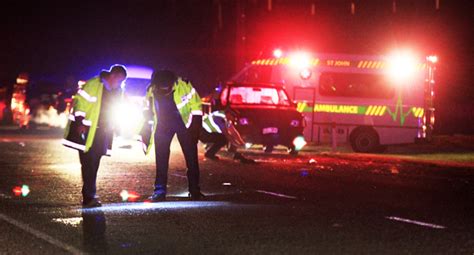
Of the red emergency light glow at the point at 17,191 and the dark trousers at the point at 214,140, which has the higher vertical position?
the dark trousers at the point at 214,140

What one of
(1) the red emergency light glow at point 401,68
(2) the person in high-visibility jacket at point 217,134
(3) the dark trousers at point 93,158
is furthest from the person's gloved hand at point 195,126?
(1) the red emergency light glow at point 401,68

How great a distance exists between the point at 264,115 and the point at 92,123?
1092 centimetres

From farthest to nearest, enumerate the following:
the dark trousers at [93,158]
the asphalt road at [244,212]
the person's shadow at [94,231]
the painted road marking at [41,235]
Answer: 1. the dark trousers at [93,158]
2. the asphalt road at [244,212]
3. the person's shadow at [94,231]
4. the painted road marking at [41,235]

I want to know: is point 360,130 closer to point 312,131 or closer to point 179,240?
point 312,131

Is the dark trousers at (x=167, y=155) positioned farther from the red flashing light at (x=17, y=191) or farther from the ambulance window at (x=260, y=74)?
the ambulance window at (x=260, y=74)

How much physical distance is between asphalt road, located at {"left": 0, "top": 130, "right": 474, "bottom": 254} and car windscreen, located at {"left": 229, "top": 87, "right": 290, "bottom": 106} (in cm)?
486

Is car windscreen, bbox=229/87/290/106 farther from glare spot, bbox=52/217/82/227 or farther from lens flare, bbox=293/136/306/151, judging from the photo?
glare spot, bbox=52/217/82/227

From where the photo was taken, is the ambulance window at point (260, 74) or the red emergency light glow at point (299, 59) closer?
the red emergency light glow at point (299, 59)

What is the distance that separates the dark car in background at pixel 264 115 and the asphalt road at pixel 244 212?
12.4ft

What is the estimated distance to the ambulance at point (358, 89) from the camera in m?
22.9

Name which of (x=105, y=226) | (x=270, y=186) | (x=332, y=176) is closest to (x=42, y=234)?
(x=105, y=226)

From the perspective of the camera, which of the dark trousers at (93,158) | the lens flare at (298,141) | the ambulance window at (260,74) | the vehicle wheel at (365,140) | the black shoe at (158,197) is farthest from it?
the ambulance window at (260,74)

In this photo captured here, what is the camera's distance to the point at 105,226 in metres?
8.81

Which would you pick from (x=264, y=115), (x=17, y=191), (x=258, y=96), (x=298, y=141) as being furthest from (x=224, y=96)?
(x=17, y=191)
